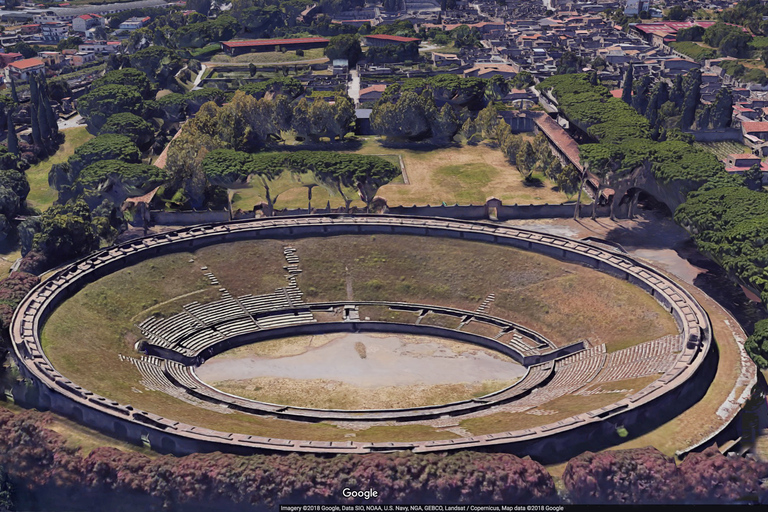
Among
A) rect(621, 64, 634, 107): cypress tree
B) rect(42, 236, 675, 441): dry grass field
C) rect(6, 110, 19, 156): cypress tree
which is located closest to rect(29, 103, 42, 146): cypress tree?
rect(6, 110, 19, 156): cypress tree

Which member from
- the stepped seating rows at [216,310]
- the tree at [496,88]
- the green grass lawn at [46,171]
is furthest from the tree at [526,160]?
the green grass lawn at [46,171]

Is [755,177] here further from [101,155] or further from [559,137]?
[101,155]

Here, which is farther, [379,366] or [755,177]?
[755,177]

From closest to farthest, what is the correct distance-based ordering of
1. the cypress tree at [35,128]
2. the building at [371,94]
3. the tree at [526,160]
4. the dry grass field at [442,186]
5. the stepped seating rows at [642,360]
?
1. the stepped seating rows at [642,360]
2. the dry grass field at [442,186]
3. the tree at [526,160]
4. the cypress tree at [35,128]
5. the building at [371,94]

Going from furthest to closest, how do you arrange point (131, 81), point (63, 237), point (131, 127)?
point (131, 81)
point (131, 127)
point (63, 237)

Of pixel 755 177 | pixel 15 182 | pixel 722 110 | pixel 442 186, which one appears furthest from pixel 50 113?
pixel 722 110

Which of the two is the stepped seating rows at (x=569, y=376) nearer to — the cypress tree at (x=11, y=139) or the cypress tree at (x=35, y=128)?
the cypress tree at (x=11, y=139)
